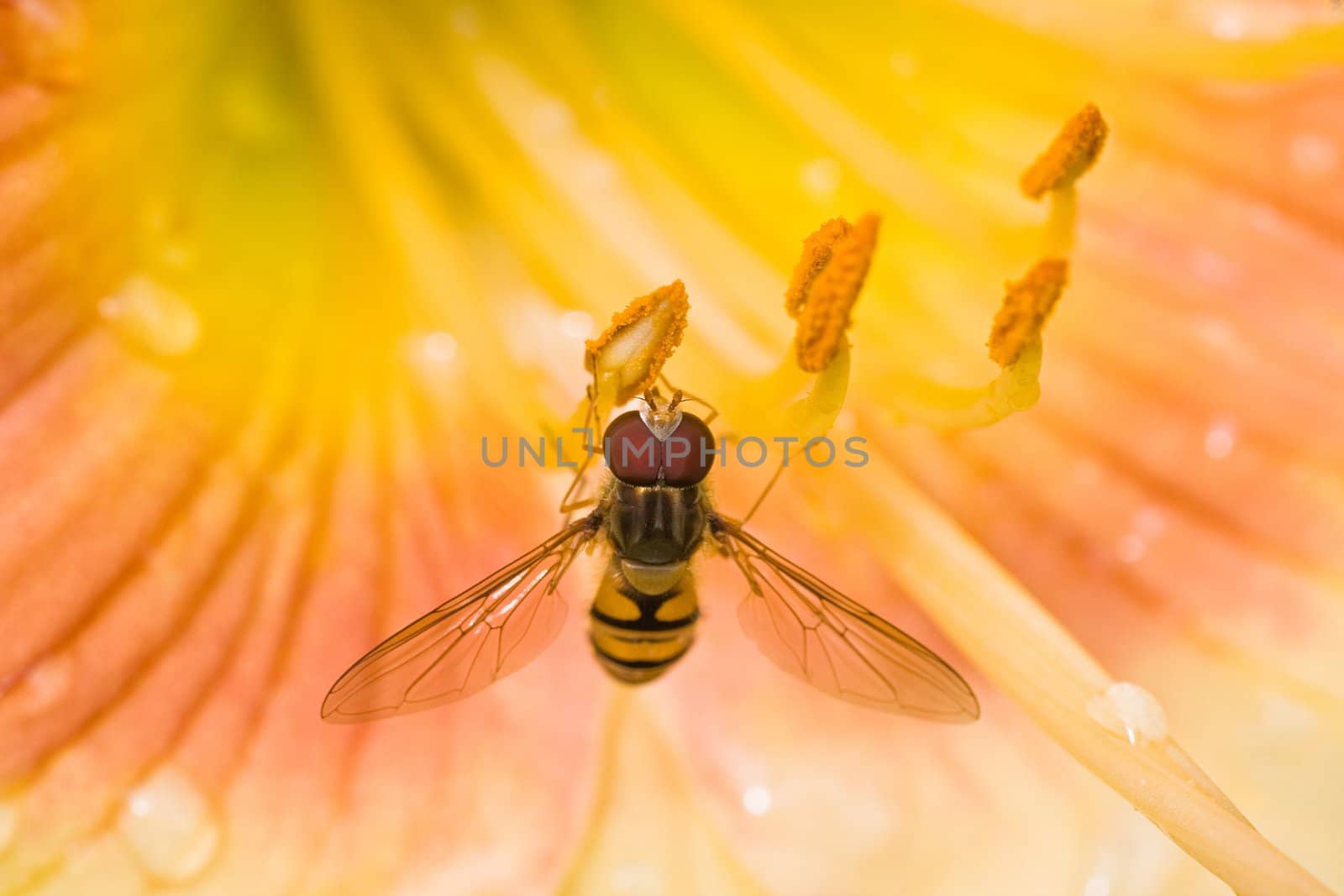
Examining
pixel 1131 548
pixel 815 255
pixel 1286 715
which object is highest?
pixel 815 255

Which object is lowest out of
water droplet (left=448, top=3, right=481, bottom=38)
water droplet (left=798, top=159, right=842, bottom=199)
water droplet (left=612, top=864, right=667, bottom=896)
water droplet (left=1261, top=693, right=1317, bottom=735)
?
water droplet (left=612, top=864, right=667, bottom=896)

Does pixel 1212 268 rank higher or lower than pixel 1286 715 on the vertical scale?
higher

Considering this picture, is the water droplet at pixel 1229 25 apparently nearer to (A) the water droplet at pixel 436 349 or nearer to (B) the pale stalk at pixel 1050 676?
(B) the pale stalk at pixel 1050 676

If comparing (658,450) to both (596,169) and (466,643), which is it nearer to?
(466,643)

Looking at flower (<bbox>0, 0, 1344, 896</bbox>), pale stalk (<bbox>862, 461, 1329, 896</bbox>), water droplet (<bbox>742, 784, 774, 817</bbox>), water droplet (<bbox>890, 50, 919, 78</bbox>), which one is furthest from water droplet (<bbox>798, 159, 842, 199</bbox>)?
water droplet (<bbox>742, 784, 774, 817</bbox>)

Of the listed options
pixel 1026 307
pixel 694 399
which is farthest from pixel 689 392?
pixel 1026 307

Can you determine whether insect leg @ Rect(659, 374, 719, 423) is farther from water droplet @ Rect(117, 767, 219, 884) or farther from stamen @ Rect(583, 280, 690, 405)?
water droplet @ Rect(117, 767, 219, 884)

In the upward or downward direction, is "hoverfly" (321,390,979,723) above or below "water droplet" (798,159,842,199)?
below
